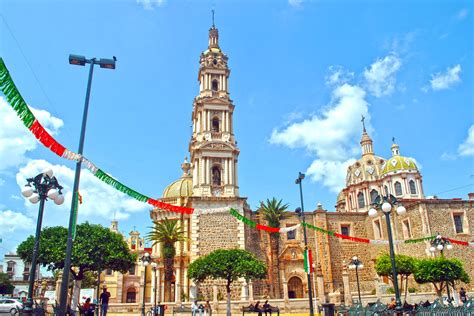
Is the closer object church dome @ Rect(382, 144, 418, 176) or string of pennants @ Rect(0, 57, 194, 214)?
string of pennants @ Rect(0, 57, 194, 214)

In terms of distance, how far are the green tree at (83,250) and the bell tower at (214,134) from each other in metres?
7.95

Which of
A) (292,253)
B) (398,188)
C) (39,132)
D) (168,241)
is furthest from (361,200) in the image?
(39,132)

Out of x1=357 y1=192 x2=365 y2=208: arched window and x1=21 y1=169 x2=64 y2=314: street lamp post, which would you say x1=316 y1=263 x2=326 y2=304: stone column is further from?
x1=21 y1=169 x2=64 y2=314: street lamp post

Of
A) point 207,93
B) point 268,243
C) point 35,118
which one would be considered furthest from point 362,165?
point 35,118

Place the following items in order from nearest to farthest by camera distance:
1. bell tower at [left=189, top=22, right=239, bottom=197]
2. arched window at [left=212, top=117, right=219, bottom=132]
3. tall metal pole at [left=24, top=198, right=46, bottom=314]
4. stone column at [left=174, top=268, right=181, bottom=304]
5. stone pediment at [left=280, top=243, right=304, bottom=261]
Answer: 1. tall metal pole at [left=24, top=198, right=46, bottom=314]
2. stone column at [left=174, top=268, right=181, bottom=304]
3. bell tower at [left=189, top=22, right=239, bottom=197]
4. stone pediment at [left=280, top=243, right=304, bottom=261]
5. arched window at [left=212, top=117, right=219, bottom=132]

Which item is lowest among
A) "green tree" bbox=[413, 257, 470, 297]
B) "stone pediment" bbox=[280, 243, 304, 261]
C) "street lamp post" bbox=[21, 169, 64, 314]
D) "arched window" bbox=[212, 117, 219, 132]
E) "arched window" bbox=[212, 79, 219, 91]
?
"green tree" bbox=[413, 257, 470, 297]

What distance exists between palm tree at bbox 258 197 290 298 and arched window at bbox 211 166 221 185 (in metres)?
4.45

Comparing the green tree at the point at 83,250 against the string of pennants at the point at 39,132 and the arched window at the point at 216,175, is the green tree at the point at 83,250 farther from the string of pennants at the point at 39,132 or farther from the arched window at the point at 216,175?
the string of pennants at the point at 39,132

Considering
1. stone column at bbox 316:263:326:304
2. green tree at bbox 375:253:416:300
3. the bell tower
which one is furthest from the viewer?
the bell tower

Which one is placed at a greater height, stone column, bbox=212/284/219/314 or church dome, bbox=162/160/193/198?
church dome, bbox=162/160/193/198

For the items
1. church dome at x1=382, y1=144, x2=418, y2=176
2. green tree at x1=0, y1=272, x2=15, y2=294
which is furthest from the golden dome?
green tree at x1=0, y1=272, x2=15, y2=294

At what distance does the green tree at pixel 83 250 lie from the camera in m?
24.5

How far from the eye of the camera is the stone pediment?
33.3m

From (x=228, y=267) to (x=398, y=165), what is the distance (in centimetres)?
2918
